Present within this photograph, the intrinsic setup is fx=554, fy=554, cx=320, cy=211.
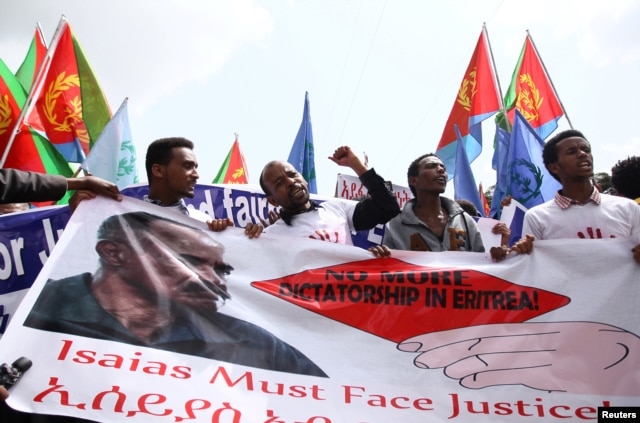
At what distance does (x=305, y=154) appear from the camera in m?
7.33

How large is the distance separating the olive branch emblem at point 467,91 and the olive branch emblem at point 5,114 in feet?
17.7

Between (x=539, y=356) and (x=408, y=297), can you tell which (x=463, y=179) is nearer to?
(x=408, y=297)

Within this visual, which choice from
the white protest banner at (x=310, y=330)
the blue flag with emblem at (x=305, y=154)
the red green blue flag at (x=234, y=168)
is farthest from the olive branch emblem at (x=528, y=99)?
the white protest banner at (x=310, y=330)

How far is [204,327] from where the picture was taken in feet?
8.38

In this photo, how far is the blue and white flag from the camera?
5645 millimetres

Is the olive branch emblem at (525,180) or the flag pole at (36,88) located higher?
the flag pole at (36,88)

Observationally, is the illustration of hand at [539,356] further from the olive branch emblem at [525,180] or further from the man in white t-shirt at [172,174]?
the olive branch emblem at [525,180]

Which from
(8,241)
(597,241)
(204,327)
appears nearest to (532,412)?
(597,241)

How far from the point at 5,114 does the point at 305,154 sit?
348cm

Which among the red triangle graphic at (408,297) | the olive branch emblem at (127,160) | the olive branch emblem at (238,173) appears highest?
the olive branch emblem at (127,160)

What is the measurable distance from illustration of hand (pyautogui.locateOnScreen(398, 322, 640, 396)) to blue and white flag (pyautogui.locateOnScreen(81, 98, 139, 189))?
415 cm

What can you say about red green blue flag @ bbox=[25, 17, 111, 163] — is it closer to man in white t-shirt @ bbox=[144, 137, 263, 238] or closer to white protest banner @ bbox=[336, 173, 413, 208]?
white protest banner @ bbox=[336, 173, 413, 208]

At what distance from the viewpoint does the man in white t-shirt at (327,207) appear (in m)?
3.21

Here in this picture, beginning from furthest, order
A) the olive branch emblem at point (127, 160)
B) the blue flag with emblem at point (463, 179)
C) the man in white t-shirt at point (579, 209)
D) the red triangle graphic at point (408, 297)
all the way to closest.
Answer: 1. the blue flag with emblem at point (463, 179)
2. the olive branch emblem at point (127, 160)
3. the man in white t-shirt at point (579, 209)
4. the red triangle graphic at point (408, 297)
